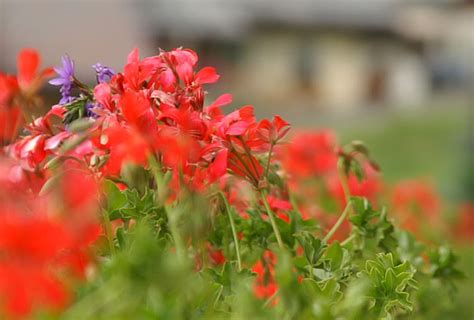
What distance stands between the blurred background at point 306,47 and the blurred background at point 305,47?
2cm

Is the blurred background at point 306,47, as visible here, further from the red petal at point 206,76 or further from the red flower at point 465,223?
the red petal at point 206,76

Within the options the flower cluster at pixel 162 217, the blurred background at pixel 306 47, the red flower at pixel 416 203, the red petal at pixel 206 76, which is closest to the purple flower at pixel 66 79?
the flower cluster at pixel 162 217

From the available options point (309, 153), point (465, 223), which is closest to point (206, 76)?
point (309, 153)

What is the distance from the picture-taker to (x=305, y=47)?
16.2 metres

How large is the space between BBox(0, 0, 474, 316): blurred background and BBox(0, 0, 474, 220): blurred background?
2 cm

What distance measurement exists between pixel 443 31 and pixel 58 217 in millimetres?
18059

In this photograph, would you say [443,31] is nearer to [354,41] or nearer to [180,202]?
[354,41]

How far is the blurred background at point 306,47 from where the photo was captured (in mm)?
12484

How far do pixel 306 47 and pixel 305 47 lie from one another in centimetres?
2

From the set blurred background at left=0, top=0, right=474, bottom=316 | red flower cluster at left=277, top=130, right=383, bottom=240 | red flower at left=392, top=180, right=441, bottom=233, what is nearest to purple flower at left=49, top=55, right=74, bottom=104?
red flower cluster at left=277, top=130, right=383, bottom=240

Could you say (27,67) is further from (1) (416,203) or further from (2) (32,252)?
(1) (416,203)

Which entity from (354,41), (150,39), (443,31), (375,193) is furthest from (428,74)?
(375,193)

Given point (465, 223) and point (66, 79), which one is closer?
point (66, 79)

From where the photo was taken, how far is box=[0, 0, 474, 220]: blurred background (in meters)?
12.6
